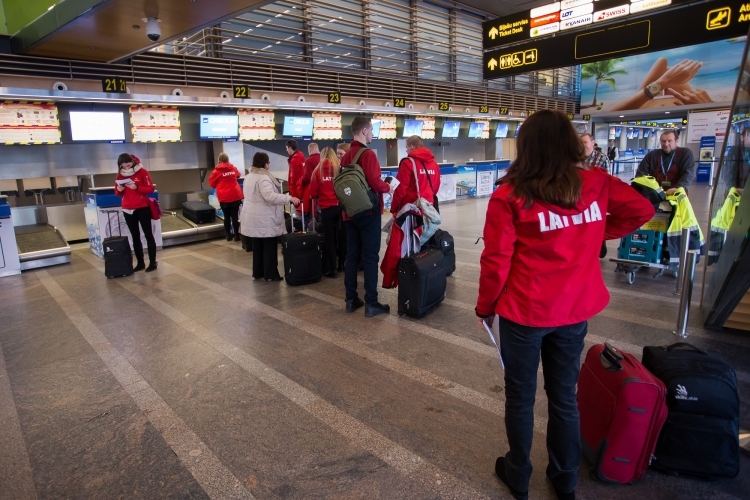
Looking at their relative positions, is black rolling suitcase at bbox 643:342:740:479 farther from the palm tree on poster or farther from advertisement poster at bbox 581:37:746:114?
the palm tree on poster

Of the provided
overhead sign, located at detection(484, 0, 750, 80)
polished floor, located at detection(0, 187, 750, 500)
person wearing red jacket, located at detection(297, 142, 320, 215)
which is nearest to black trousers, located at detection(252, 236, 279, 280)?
polished floor, located at detection(0, 187, 750, 500)

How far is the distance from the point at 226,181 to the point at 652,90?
20.0 metres

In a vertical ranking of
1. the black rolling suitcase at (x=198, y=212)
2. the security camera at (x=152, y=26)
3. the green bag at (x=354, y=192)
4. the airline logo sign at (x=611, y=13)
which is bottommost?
the black rolling suitcase at (x=198, y=212)

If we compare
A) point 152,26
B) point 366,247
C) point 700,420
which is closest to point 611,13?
point 366,247

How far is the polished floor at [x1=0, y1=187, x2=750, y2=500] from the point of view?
Answer: 7.56 feet

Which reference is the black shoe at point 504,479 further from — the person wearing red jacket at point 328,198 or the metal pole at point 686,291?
the person wearing red jacket at point 328,198

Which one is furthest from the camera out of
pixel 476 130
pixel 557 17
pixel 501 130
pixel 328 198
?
pixel 501 130

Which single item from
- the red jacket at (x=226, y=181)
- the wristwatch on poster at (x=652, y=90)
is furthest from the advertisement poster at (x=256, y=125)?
the wristwatch on poster at (x=652, y=90)

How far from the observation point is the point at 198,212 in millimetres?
9086

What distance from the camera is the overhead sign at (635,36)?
19.0 feet

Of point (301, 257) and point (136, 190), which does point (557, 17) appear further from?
point (136, 190)

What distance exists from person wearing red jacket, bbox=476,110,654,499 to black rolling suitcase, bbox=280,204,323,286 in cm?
397

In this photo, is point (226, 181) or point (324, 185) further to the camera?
point (226, 181)

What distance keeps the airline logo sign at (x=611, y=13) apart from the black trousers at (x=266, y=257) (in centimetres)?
583
